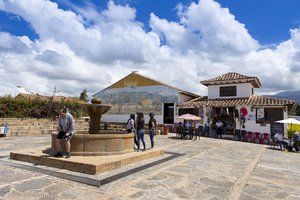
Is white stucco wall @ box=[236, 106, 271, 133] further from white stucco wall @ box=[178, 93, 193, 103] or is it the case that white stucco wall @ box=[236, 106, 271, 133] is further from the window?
white stucco wall @ box=[178, 93, 193, 103]

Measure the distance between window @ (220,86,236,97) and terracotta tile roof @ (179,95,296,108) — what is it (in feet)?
2.49

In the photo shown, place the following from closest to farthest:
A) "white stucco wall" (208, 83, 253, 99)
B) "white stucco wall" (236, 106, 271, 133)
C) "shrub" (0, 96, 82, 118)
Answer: "white stucco wall" (236, 106, 271, 133) → "shrub" (0, 96, 82, 118) → "white stucco wall" (208, 83, 253, 99)

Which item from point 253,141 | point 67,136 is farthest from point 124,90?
point 67,136

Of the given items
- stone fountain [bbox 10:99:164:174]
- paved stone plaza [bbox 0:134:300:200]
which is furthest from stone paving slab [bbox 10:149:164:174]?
paved stone plaza [bbox 0:134:300:200]

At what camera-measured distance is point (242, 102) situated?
69.2 feet

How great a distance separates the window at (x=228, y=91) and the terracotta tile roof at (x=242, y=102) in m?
0.76

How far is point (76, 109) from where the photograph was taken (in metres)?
26.9

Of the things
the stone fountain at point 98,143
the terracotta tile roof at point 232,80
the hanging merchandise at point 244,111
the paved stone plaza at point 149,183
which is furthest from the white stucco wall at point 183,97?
the paved stone plaza at point 149,183

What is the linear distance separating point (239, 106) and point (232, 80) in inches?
108

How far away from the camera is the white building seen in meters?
19.9

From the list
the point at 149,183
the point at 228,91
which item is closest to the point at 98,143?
the point at 149,183

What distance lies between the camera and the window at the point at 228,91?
2307 centimetres

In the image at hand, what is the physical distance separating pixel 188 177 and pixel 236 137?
16.1m

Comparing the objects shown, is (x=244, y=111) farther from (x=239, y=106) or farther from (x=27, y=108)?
(x=27, y=108)
